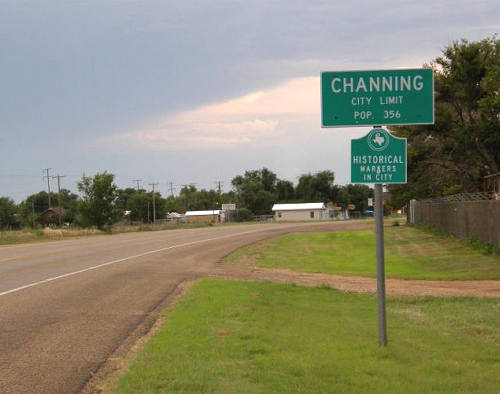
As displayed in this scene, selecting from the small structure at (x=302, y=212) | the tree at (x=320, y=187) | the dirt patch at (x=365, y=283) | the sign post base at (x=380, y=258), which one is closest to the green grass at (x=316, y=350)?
the sign post base at (x=380, y=258)

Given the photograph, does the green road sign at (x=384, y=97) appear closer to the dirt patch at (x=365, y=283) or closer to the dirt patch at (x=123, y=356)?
the dirt patch at (x=123, y=356)

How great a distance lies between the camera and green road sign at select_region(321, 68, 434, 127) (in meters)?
7.84

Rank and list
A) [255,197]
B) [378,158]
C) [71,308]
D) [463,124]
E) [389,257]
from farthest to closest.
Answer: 1. [255,197]
2. [463,124]
3. [389,257]
4. [71,308]
5. [378,158]

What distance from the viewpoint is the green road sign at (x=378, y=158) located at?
7738 millimetres

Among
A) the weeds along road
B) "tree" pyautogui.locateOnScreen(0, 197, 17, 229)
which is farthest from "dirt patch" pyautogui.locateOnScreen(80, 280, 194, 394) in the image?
"tree" pyautogui.locateOnScreen(0, 197, 17, 229)

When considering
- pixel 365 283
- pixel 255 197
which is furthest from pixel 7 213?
pixel 365 283

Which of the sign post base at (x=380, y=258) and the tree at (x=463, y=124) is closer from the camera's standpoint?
the sign post base at (x=380, y=258)

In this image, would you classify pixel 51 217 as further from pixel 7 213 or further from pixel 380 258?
pixel 380 258

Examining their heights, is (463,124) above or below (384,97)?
above

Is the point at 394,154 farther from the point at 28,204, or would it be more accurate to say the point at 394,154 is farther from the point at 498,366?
the point at 28,204

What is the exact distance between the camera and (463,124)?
39719 millimetres

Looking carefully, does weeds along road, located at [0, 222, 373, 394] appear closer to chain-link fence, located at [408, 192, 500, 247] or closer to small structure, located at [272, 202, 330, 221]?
chain-link fence, located at [408, 192, 500, 247]

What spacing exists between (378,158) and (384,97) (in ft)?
2.49

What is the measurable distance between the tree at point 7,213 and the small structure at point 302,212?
52.7 metres
